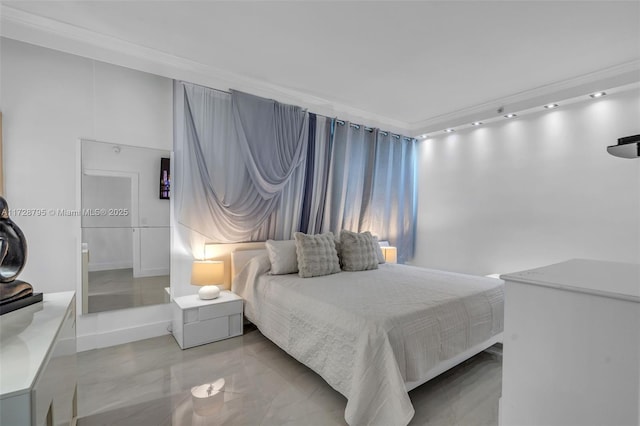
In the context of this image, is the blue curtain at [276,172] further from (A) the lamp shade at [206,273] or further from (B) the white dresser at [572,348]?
(B) the white dresser at [572,348]

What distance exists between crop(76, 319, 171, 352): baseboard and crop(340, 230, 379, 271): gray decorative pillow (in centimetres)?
195

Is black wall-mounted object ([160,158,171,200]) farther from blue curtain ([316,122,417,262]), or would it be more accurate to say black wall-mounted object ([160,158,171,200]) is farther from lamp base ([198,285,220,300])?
blue curtain ([316,122,417,262])

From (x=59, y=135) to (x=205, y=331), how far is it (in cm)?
210

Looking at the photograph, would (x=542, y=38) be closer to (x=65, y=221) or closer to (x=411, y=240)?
(x=411, y=240)

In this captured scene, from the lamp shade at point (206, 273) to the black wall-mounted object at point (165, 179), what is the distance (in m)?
0.75

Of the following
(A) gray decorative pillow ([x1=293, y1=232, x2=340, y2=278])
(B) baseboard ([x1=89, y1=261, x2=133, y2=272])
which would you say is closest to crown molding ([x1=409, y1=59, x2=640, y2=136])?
(A) gray decorative pillow ([x1=293, y1=232, x2=340, y2=278])

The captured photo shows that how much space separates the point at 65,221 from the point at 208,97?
5.68 feet

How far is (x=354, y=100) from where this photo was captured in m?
3.88

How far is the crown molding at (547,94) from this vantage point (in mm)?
2875

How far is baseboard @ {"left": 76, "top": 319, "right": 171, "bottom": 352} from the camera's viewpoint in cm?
260

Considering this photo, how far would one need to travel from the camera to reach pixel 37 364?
2.80 feet

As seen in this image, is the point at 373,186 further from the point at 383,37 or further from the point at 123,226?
the point at 123,226

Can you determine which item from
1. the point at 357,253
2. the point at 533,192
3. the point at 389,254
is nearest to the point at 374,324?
the point at 357,253

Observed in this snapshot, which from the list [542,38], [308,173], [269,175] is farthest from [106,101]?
[542,38]
